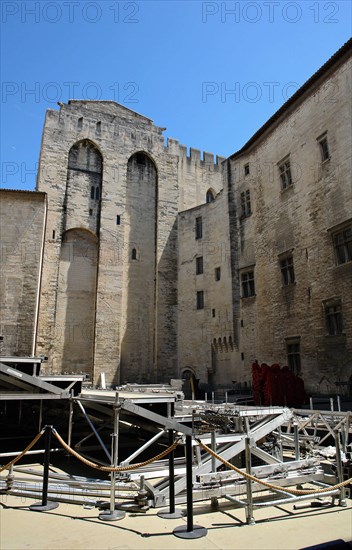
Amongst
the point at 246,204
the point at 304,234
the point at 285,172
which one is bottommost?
the point at 304,234

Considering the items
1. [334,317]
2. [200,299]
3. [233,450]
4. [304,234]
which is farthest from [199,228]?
[233,450]

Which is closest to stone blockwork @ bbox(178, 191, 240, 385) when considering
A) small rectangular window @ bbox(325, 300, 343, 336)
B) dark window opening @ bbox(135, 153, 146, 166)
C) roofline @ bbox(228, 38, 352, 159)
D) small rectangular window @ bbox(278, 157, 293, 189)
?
roofline @ bbox(228, 38, 352, 159)

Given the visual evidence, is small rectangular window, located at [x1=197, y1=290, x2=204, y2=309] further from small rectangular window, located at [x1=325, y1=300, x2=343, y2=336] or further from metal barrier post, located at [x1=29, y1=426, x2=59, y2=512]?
metal barrier post, located at [x1=29, y1=426, x2=59, y2=512]

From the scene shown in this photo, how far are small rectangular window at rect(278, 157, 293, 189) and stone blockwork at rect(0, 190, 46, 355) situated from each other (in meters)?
13.9

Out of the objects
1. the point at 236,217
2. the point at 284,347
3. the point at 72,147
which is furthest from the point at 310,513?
the point at 72,147

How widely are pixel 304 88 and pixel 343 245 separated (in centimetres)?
851

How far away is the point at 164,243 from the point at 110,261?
4.56 m

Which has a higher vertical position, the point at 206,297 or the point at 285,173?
the point at 285,173

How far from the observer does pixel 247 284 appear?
23266 millimetres

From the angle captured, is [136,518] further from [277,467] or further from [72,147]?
[72,147]

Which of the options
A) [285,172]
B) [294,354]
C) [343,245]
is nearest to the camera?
[343,245]

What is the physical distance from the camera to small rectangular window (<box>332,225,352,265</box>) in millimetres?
16016

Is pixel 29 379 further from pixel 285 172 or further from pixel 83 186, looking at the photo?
pixel 83 186

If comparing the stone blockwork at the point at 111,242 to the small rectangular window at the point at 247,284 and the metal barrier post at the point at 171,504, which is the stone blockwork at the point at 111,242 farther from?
the metal barrier post at the point at 171,504
